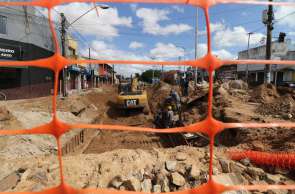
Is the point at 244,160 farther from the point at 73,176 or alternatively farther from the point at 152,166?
the point at 73,176

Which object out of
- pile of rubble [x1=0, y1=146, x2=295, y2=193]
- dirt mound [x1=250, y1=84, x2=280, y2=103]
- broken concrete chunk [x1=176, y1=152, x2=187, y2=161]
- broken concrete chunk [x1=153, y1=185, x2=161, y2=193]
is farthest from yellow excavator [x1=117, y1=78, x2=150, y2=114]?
broken concrete chunk [x1=153, y1=185, x2=161, y2=193]

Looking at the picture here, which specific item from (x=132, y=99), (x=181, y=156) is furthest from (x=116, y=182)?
(x=132, y=99)

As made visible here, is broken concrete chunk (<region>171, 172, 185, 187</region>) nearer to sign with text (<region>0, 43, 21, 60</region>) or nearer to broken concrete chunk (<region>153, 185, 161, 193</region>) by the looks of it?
broken concrete chunk (<region>153, 185, 161, 193</region>)

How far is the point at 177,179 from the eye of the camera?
5.09 meters

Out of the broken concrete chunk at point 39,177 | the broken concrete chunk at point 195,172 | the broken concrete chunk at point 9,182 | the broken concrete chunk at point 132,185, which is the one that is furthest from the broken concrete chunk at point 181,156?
the broken concrete chunk at point 9,182

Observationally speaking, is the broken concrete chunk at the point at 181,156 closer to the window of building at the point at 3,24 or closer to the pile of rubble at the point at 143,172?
the pile of rubble at the point at 143,172

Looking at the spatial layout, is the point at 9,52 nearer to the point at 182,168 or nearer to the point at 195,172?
the point at 182,168

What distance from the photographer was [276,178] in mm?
5715

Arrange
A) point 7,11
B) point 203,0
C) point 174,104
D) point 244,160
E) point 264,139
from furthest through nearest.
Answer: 1. point 7,11
2. point 174,104
3. point 264,139
4. point 244,160
5. point 203,0

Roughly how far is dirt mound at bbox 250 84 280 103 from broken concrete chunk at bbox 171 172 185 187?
12.4 meters

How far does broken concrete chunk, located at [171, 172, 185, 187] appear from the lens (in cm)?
502

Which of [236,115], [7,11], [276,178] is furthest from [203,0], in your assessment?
[7,11]

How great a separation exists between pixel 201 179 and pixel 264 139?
4.64m

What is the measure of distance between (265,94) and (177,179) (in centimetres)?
1338
